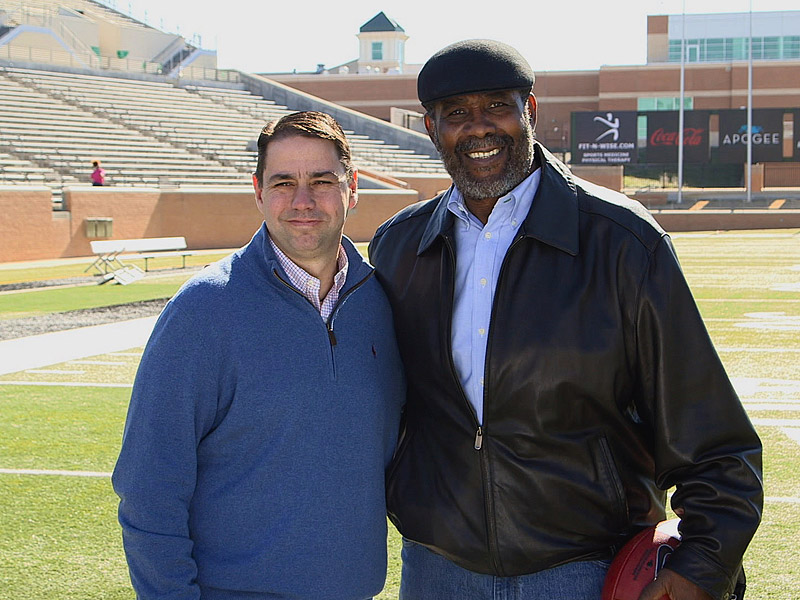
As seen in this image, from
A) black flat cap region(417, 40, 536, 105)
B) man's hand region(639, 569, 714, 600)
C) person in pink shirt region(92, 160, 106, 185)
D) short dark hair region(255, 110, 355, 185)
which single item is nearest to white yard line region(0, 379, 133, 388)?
short dark hair region(255, 110, 355, 185)

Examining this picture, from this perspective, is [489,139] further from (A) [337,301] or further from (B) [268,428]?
(B) [268,428]

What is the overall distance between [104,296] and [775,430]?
1105 centimetres

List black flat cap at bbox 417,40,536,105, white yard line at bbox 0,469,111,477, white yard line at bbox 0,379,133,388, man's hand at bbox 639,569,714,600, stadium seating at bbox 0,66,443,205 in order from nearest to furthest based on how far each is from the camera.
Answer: man's hand at bbox 639,569,714,600 → black flat cap at bbox 417,40,536,105 → white yard line at bbox 0,469,111,477 → white yard line at bbox 0,379,133,388 → stadium seating at bbox 0,66,443,205

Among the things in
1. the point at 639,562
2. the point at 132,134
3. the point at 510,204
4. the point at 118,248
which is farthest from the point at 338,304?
the point at 132,134

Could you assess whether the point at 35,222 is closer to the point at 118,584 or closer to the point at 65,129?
the point at 65,129

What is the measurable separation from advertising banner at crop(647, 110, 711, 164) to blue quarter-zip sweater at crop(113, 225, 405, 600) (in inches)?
1631

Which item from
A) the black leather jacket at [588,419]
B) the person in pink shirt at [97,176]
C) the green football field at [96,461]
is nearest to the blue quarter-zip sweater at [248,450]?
the black leather jacket at [588,419]

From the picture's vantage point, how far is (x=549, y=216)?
2.44 metres

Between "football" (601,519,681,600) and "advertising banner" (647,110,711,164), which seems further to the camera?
"advertising banner" (647,110,711,164)

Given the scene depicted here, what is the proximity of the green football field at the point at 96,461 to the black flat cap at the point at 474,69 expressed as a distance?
2407mm

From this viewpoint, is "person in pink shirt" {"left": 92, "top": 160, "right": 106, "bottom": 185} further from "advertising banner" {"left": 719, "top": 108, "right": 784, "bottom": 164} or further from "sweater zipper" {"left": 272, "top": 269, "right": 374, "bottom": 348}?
Result: "advertising banner" {"left": 719, "top": 108, "right": 784, "bottom": 164}

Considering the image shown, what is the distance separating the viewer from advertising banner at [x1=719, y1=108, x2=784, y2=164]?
4134 centimetres

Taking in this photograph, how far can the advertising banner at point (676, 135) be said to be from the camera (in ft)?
136

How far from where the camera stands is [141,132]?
30.9 m
